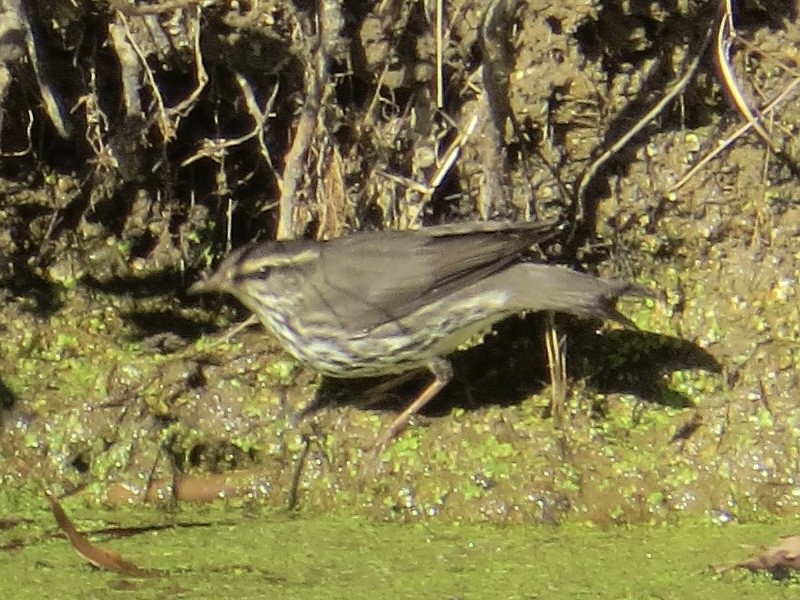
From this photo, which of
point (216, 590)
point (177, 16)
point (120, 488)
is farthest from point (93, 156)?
point (216, 590)

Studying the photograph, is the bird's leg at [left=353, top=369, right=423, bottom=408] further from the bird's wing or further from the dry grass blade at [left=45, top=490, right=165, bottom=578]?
the dry grass blade at [left=45, top=490, right=165, bottom=578]

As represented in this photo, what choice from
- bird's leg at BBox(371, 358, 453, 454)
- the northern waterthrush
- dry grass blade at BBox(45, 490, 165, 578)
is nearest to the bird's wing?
the northern waterthrush

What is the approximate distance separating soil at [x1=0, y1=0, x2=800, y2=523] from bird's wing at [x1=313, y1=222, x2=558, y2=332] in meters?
0.31

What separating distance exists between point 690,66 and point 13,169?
272 cm

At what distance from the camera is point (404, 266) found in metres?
6.07

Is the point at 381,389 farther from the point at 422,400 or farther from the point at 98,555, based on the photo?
the point at 98,555

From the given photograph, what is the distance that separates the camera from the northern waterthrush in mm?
6008

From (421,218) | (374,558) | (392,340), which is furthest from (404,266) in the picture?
(374,558)

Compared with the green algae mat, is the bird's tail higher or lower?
higher

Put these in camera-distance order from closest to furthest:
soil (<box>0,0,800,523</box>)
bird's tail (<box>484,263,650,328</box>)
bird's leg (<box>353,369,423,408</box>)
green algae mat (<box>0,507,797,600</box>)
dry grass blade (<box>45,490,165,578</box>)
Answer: green algae mat (<box>0,507,797,600</box>), dry grass blade (<box>45,490,165,578</box>), bird's tail (<box>484,263,650,328</box>), soil (<box>0,0,800,523</box>), bird's leg (<box>353,369,423,408</box>)

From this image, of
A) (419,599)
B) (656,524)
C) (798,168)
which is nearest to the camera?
(419,599)

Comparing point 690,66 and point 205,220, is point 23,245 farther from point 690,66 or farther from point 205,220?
point 690,66

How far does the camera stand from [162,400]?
653cm

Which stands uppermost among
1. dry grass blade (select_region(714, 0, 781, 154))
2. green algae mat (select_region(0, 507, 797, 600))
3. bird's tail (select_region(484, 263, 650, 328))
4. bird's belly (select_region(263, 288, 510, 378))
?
dry grass blade (select_region(714, 0, 781, 154))
